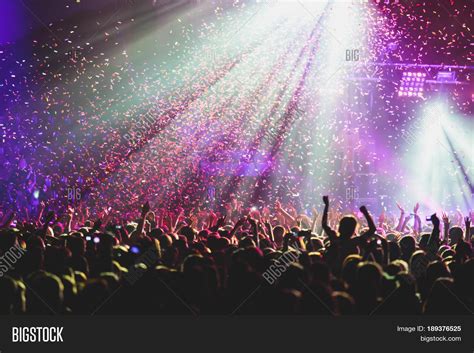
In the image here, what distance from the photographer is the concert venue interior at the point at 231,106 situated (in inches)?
480

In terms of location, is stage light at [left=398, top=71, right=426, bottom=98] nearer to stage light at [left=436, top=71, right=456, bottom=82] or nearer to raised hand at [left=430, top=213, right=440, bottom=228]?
stage light at [left=436, top=71, right=456, bottom=82]

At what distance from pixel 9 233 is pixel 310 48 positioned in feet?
37.9

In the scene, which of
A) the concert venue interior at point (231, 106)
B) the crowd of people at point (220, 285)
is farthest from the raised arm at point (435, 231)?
the concert venue interior at point (231, 106)

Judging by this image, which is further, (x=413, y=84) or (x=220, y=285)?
(x=413, y=84)

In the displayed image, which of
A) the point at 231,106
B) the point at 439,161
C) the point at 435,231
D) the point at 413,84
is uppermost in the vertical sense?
the point at 231,106

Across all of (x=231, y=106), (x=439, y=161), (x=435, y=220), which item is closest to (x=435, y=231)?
(x=435, y=220)

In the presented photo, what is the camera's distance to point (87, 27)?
40.1 ft

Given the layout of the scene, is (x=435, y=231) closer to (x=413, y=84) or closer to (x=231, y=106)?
(x=413, y=84)

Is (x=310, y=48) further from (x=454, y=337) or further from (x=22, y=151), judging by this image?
(x=454, y=337)

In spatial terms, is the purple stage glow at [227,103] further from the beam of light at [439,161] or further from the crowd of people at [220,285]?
the crowd of people at [220,285]

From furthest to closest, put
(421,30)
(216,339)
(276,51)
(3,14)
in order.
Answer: (276,51), (421,30), (3,14), (216,339)

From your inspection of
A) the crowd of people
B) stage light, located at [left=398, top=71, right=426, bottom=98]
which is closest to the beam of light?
stage light, located at [left=398, top=71, right=426, bottom=98]

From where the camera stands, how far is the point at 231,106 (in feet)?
53.8

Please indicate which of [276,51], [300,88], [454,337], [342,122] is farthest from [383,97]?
[454,337]
